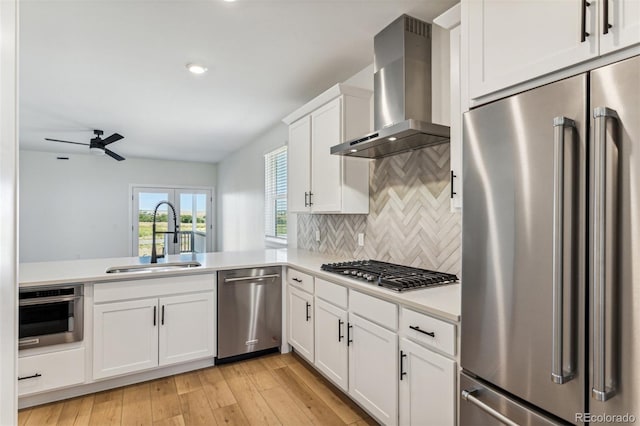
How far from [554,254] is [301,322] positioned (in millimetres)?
2179

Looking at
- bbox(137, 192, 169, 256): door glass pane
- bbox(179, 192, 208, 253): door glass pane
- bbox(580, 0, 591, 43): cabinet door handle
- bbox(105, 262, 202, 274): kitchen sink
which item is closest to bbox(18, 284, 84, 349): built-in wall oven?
bbox(105, 262, 202, 274): kitchen sink

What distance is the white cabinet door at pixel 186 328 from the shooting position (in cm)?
268

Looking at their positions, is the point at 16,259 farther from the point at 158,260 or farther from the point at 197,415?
the point at 158,260

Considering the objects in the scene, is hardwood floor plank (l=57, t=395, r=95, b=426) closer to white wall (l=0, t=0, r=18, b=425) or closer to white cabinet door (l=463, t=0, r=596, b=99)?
white wall (l=0, t=0, r=18, b=425)

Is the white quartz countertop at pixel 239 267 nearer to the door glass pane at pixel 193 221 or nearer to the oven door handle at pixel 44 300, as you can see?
the oven door handle at pixel 44 300

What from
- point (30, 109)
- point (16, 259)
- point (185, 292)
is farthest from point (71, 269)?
point (30, 109)

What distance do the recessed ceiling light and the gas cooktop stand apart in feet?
6.80

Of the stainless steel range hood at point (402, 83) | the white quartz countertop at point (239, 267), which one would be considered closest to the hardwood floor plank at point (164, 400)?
the white quartz countertop at point (239, 267)

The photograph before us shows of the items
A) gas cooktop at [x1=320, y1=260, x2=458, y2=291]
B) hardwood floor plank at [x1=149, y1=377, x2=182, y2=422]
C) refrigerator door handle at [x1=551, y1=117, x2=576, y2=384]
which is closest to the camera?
refrigerator door handle at [x1=551, y1=117, x2=576, y2=384]

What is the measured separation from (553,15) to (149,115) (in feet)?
15.0

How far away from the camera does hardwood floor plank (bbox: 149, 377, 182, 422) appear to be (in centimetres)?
226

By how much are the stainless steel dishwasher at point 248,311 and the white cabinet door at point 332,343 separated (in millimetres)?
627

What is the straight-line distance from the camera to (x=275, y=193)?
16.8 feet

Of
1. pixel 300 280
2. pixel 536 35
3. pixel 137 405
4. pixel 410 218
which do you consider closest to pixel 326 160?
pixel 410 218
